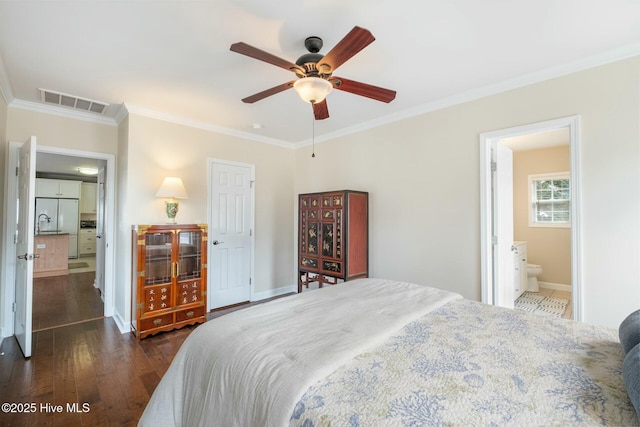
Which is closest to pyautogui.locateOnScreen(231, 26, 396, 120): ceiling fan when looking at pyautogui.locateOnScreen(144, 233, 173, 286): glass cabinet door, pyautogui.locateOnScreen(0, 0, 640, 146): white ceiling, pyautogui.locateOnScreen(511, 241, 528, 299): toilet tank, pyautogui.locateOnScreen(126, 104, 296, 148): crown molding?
pyautogui.locateOnScreen(0, 0, 640, 146): white ceiling

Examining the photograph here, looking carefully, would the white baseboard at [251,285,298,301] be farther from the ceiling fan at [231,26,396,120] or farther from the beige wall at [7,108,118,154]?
the ceiling fan at [231,26,396,120]

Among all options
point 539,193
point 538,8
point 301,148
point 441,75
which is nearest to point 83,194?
point 301,148

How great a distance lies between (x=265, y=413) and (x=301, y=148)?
4.24 meters

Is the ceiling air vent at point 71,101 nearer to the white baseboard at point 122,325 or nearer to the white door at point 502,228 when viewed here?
the white baseboard at point 122,325

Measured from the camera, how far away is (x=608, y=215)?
7.16ft

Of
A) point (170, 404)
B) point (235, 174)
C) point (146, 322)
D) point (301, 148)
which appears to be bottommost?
point (146, 322)

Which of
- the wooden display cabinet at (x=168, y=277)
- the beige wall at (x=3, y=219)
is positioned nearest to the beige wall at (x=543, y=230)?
the wooden display cabinet at (x=168, y=277)

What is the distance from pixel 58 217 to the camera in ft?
23.3

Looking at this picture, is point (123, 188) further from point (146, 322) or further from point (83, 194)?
point (83, 194)

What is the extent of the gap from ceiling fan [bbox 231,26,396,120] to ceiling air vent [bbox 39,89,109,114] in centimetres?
213

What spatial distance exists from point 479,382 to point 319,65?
70.7 inches

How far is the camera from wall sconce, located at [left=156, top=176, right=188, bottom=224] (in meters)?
3.24

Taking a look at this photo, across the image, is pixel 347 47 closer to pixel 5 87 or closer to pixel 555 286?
pixel 5 87

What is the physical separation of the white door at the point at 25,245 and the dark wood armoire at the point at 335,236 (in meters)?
2.71
